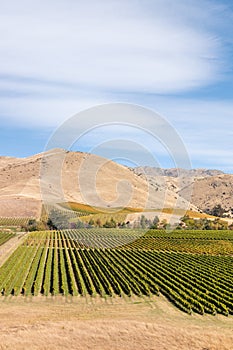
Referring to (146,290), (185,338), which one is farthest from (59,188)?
(185,338)

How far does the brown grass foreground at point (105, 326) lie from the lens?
101ft

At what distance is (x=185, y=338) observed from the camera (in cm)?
3244

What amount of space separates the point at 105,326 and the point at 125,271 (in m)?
23.6

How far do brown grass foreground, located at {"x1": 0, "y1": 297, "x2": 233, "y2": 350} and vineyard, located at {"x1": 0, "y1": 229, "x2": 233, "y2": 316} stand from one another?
2.72 meters

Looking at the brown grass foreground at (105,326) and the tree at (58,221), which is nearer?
the brown grass foreground at (105,326)

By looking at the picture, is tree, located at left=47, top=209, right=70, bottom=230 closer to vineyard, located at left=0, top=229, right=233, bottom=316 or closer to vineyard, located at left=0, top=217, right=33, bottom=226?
vineyard, located at left=0, top=217, right=33, bottom=226

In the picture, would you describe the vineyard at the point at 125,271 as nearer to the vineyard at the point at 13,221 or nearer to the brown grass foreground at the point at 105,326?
the brown grass foreground at the point at 105,326

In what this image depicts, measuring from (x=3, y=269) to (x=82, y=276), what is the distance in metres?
12.5

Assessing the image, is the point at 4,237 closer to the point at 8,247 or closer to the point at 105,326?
the point at 8,247

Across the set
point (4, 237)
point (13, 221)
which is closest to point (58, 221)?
point (13, 221)

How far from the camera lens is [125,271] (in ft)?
190

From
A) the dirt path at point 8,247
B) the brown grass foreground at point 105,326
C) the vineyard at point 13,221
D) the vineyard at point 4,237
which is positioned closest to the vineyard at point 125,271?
the dirt path at point 8,247

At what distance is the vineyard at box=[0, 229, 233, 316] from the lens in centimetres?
4606

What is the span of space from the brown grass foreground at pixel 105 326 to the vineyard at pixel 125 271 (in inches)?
107
